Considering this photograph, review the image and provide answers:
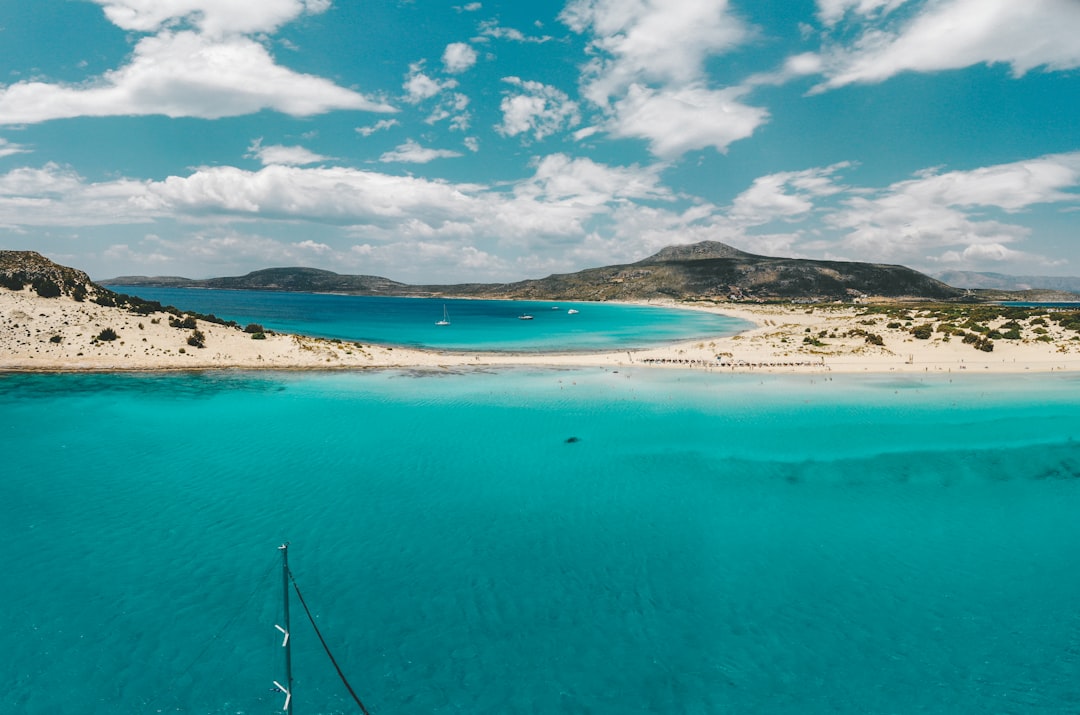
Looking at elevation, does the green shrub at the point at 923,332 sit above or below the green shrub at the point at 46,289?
below

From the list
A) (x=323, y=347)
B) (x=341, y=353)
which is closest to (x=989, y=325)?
(x=341, y=353)

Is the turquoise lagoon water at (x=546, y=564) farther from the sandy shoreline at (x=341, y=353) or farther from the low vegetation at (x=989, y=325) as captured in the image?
the low vegetation at (x=989, y=325)

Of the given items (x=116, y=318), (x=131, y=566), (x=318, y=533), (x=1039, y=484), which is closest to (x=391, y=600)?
(x=318, y=533)

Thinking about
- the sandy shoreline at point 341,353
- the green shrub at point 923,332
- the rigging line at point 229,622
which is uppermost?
the green shrub at point 923,332

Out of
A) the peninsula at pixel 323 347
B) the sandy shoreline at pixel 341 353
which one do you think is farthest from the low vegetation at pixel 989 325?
the sandy shoreline at pixel 341 353

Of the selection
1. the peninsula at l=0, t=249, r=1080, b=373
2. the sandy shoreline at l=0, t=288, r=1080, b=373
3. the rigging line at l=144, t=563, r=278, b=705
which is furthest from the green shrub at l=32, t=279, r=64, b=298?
the rigging line at l=144, t=563, r=278, b=705

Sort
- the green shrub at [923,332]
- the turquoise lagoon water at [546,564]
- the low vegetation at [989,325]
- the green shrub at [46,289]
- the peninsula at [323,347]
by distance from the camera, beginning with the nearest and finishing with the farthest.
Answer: the turquoise lagoon water at [546,564], the peninsula at [323,347], the green shrub at [46,289], the low vegetation at [989,325], the green shrub at [923,332]
